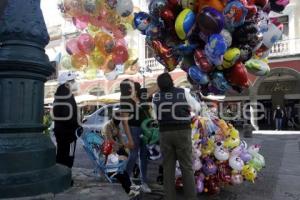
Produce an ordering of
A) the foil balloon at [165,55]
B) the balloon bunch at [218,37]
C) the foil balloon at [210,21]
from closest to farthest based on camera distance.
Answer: the foil balloon at [210,21], the balloon bunch at [218,37], the foil balloon at [165,55]

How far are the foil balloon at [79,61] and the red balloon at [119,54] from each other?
2.08 feet

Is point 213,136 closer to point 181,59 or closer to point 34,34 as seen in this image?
point 181,59

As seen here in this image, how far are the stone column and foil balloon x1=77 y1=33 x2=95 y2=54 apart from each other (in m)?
4.99

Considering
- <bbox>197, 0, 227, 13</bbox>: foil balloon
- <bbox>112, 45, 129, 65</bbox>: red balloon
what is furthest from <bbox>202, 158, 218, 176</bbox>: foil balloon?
<bbox>112, 45, 129, 65</bbox>: red balloon

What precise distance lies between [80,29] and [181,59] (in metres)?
2.64

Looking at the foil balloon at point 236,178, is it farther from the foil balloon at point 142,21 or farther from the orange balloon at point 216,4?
the foil balloon at point 142,21

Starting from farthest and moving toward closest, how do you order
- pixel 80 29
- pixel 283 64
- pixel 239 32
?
pixel 283 64 < pixel 80 29 < pixel 239 32

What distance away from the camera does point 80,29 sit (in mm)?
7656

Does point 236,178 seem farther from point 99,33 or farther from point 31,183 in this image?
point 99,33

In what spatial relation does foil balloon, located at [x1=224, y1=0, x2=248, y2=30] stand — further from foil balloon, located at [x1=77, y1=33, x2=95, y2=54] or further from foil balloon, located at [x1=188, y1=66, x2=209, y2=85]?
foil balloon, located at [x1=77, y1=33, x2=95, y2=54]

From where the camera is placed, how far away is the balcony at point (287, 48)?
19.4 m

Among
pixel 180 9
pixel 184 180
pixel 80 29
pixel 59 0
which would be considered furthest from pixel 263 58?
pixel 59 0

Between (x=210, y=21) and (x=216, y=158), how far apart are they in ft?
6.49

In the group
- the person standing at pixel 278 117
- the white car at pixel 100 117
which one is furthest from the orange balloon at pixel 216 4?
the person standing at pixel 278 117
